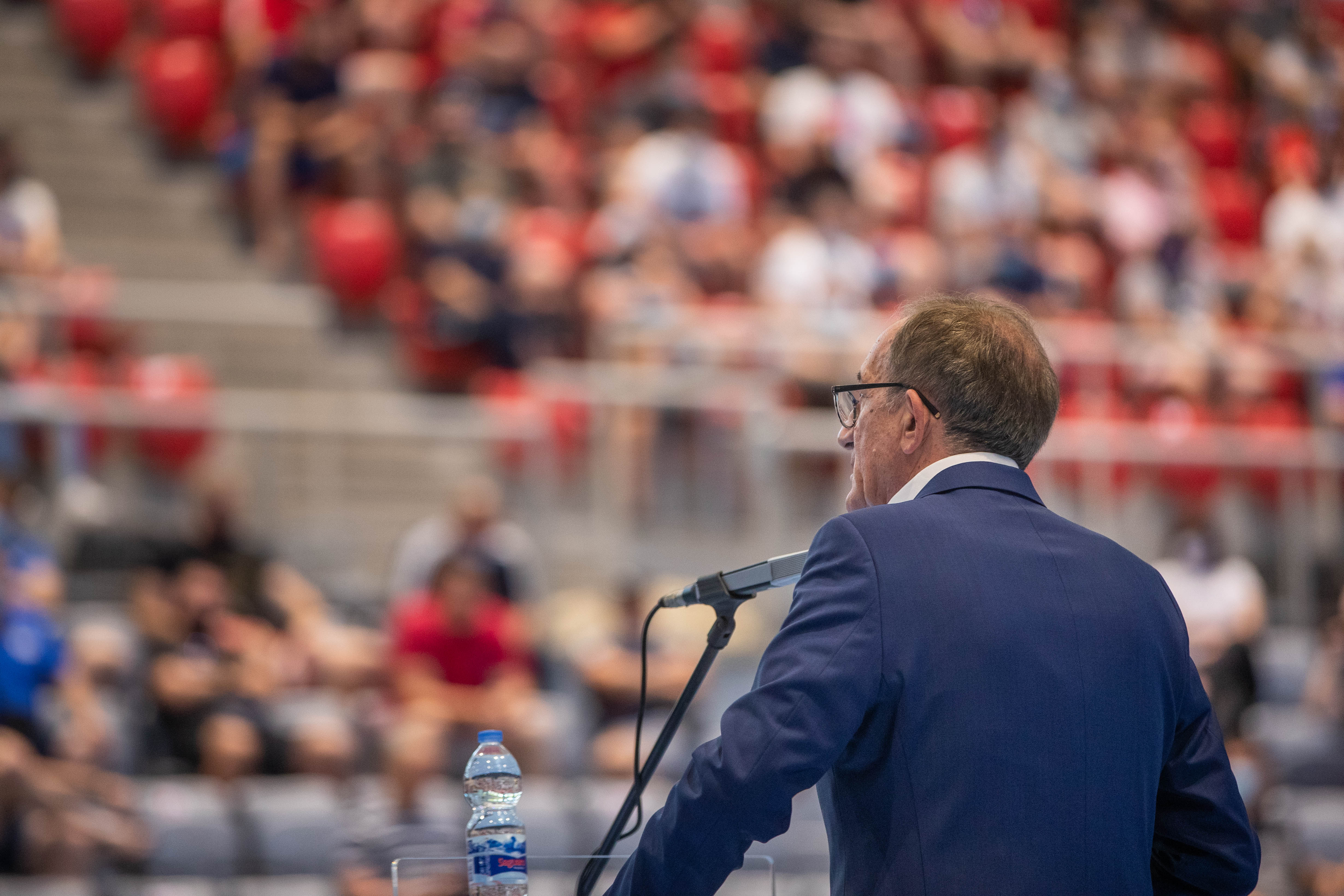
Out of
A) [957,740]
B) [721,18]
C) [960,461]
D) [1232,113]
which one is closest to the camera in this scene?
[957,740]

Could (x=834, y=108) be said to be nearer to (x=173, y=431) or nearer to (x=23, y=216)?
(x=23, y=216)

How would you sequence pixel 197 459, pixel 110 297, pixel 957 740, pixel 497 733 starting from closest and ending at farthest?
pixel 957 740 → pixel 497 733 → pixel 197 459 → pixel 110 297

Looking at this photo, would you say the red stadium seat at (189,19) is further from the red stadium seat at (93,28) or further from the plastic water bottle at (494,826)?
the plastic water bottle at (494,826)

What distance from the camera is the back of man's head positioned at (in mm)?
1804

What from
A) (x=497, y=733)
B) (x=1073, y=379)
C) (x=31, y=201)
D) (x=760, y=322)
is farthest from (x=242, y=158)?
(x=497, y=733)

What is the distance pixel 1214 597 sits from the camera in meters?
6.59

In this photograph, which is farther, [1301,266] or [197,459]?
[1301,266]

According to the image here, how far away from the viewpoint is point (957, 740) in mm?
1636

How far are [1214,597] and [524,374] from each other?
311cm

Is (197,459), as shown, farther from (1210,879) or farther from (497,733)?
(1210,879)

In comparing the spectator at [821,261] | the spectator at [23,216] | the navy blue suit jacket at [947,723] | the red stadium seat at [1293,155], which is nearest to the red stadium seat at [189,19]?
the spectator at [23,216]

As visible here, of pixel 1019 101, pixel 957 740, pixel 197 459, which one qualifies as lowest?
pixel 957 740

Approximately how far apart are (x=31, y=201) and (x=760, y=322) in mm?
3348

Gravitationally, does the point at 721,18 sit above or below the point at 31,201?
above
